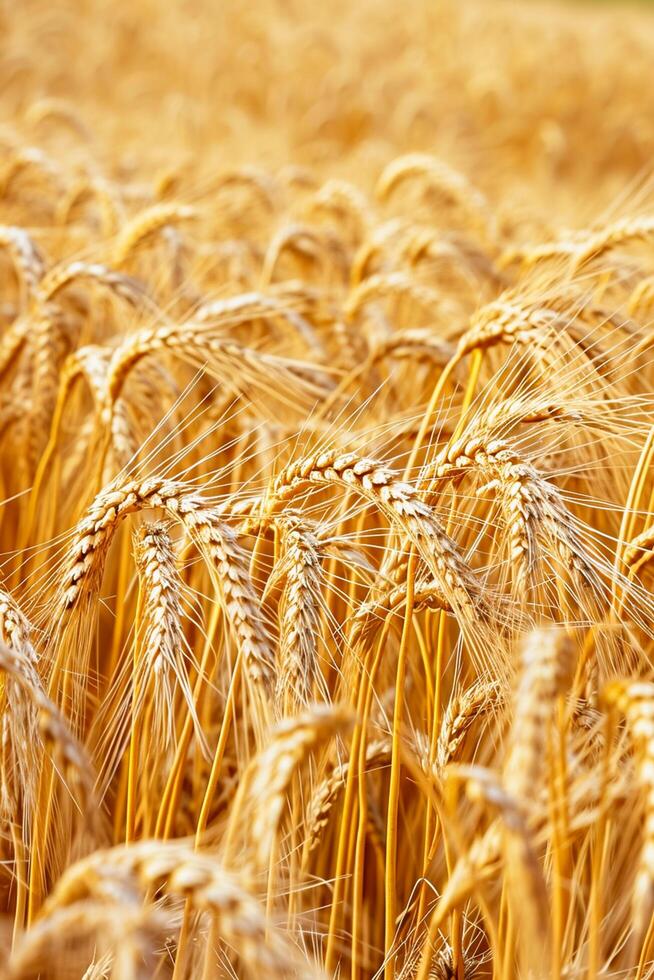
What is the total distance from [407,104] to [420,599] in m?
5.95

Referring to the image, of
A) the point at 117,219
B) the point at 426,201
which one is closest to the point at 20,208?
the point at 117,219

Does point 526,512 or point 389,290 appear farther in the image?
point 389,290

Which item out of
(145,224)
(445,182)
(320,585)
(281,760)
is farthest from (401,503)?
(445,182)

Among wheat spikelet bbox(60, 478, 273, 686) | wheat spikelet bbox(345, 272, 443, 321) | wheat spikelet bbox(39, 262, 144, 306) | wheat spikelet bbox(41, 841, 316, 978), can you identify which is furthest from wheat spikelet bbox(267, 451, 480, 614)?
wheat spikelet bbox(345, 272, 443, 321)

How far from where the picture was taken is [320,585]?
4.16 feet

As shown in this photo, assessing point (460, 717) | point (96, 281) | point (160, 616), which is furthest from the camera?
point (96, 281)

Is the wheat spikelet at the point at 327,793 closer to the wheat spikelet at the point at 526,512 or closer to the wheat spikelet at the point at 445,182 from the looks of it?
the wheat spikelet at the point at 526,512

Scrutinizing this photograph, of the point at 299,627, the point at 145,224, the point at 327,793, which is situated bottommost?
the point at 327,793

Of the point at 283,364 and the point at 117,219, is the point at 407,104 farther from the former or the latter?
the point at 283,364

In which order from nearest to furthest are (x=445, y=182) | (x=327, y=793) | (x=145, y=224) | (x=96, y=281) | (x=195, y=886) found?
(x=195, y=886)
(x=327, y=793)
(x=96, y=281)
(x=145, y=224)
(x=445, y=182)

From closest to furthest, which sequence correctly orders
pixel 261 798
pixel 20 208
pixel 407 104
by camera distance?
pixel 261 798
pixel 20 208
pixel 407 104

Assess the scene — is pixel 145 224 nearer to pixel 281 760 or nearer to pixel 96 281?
pixel 96 281

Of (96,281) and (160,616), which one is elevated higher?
(96,281)

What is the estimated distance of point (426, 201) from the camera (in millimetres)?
3900
